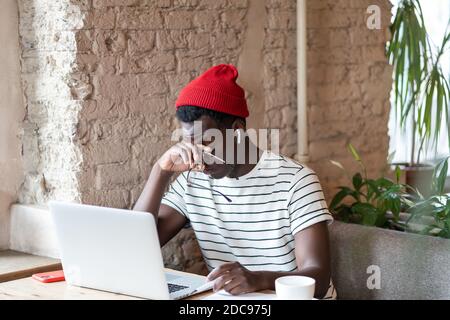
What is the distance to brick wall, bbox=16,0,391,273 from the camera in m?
2.95

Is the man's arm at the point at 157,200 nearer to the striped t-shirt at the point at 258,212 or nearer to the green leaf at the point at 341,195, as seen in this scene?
the striped t-shirt at the point at 258,212

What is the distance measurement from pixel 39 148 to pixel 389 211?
1432 millimetres

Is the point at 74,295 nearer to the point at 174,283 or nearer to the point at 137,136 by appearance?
the point at 174,283

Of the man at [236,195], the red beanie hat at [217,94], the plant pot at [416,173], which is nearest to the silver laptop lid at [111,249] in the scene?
the man at [236,195]

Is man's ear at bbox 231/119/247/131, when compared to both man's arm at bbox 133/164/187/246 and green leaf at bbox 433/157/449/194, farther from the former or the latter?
green leaf at bbox 433/157/449/194

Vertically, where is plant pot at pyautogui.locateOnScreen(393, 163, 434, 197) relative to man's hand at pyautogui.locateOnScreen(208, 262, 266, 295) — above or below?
below

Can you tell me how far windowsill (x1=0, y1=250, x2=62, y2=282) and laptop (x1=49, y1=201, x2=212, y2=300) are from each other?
354 mm

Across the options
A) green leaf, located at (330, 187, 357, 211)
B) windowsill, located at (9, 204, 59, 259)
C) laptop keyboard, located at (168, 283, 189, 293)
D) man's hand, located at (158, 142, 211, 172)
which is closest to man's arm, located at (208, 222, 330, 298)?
laptop keyboard, located at (168, 283, 189, 293)

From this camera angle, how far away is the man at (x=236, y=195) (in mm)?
2734

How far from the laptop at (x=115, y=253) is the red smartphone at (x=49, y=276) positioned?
0.10 m

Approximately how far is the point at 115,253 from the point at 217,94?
0.74 metres

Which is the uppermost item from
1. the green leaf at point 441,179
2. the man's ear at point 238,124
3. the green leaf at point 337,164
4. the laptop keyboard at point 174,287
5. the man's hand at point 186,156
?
the man's ear at point 238,124

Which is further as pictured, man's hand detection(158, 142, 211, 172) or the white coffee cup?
man's hand detection(158, 142, 211, 172)

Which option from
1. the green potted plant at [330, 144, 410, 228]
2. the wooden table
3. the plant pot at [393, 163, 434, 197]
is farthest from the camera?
the plant pot at [393, 163, 434, 197]
